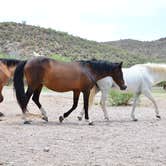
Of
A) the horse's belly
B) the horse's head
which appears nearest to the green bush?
the horse's head

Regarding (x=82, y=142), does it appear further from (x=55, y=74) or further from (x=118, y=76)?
(x=118, y=76)

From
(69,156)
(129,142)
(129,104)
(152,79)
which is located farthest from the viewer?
(129,104)

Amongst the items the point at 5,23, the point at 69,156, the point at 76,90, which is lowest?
the point at 69,156

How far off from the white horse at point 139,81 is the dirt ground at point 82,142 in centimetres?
66

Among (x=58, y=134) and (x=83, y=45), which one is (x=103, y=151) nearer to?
(x=58, y=134)

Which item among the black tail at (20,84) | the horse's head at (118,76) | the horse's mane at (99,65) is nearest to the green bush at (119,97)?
the horse's head at (118,76)

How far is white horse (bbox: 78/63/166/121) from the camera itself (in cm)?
1537

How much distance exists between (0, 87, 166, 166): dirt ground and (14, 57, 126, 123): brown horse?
803 mm

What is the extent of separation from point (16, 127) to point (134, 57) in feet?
197

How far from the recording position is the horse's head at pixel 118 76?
584 inches

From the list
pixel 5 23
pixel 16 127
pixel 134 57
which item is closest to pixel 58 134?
pixel 16 127

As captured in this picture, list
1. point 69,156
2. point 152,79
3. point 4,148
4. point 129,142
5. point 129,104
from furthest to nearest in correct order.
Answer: point 129,104, point 152,79, point 129,142, point 4,148, point 69,156

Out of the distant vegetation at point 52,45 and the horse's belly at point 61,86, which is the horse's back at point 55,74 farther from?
the distant vegetation at point 52,45

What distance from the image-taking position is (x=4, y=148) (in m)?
9.53
